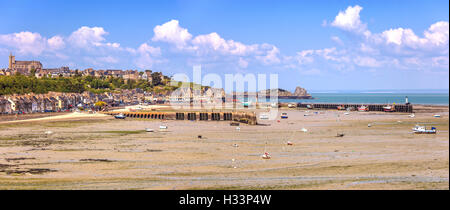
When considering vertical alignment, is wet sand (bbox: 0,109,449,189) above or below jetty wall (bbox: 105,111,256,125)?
below

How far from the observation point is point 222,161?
3844 cm

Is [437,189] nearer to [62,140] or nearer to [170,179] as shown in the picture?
[170,179]

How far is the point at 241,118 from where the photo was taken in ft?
286

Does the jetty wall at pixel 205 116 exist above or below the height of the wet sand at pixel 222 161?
above

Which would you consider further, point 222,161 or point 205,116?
point 205,116

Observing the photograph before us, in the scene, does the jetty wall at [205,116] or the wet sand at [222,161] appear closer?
the wet sand at [222,161]

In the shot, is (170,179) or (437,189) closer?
(437,189)

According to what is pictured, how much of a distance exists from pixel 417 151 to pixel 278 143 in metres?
14.6

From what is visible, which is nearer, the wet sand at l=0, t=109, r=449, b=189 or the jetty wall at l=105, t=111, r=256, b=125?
the wet sand at l=0, t=109, r=449, b=189

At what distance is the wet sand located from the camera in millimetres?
30109

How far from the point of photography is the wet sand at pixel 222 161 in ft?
98.8
